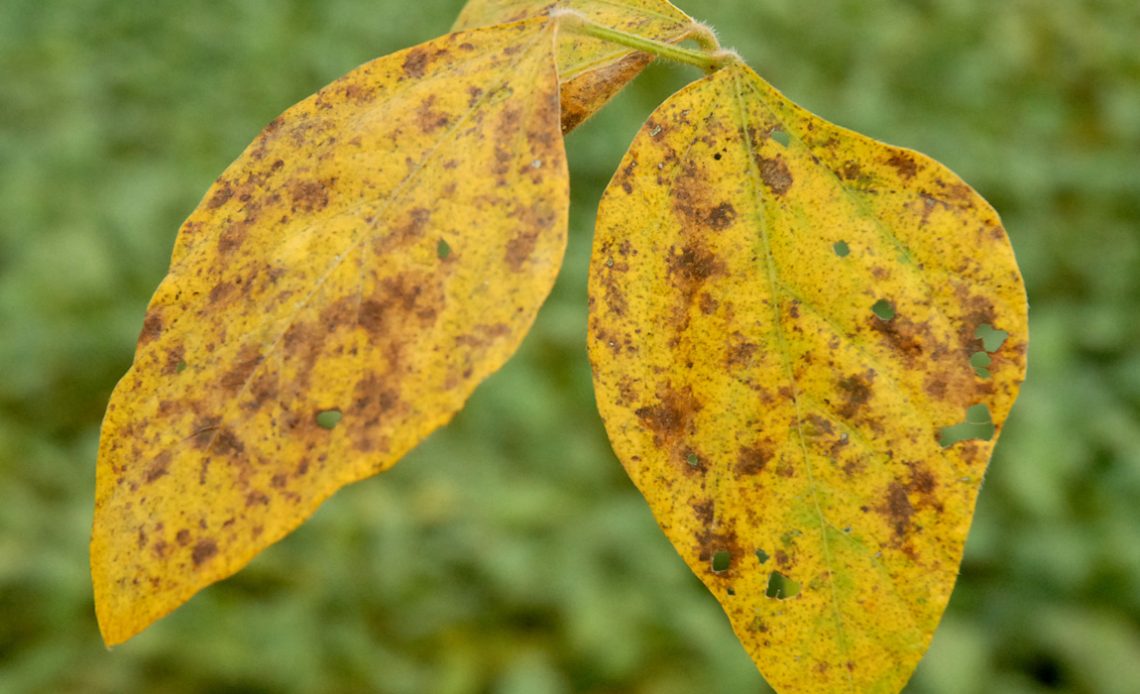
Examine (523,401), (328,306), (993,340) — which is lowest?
(523,401)

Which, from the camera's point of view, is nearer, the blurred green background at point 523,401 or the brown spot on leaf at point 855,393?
the brown spot on leaf at point 855,393

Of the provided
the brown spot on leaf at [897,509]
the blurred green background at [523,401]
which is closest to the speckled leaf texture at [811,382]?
the brown spot on leaf at [897,509]

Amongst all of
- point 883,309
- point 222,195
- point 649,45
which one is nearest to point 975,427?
point 883,309

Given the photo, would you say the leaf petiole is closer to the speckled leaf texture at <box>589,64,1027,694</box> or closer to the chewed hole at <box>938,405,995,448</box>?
the speckled leaf texture at <box>589,64,1027,694</box>

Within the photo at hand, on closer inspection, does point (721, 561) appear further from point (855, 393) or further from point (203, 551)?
point (203, 551)

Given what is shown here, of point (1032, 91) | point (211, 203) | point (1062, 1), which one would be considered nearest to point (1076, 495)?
point (1032, 91)

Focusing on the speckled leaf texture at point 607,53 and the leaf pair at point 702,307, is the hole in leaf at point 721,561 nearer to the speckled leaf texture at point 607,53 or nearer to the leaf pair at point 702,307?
the leaf pair at point 702,307

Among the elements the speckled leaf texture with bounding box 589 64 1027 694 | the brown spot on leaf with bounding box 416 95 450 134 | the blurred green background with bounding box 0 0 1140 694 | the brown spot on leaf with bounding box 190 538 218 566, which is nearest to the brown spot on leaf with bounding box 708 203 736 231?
the speckled leaf texture with bounding box 589 64 1027 694
